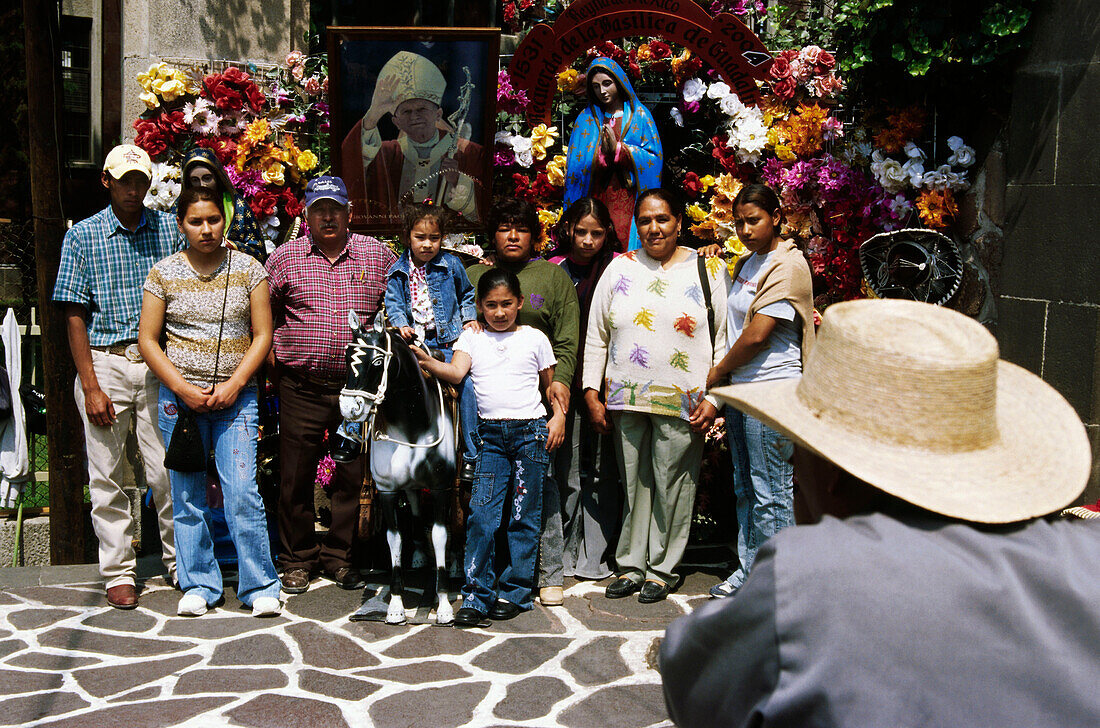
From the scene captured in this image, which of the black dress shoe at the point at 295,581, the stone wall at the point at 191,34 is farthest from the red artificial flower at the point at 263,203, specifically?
the black dress shoe at the point at 295,581

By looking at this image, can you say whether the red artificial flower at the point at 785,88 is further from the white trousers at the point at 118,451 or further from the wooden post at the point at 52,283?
the wooden post at the point at 52,283

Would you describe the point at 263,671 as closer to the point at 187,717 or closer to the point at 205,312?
the point at 187,717

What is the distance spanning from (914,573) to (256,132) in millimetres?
6088

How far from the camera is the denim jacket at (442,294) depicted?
→ 5488 millimetres

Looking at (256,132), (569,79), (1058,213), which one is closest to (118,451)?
(256,132)

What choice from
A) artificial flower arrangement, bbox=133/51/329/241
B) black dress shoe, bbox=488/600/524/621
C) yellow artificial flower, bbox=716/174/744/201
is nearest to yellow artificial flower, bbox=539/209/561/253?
yellow artificial flower, bbox=716/174/744/201

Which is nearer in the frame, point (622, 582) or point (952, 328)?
point (952, 328)

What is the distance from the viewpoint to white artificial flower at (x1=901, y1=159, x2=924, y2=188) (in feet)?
20.0

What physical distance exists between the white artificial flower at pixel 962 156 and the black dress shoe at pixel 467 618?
3745 millimetres

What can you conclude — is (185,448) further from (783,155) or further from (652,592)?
(783,155)

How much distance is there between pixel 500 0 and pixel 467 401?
466cm

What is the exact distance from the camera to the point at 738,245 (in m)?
6.71

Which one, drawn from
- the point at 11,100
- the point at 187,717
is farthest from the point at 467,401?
the point at 11,100

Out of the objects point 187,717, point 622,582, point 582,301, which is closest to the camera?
point 187,717
